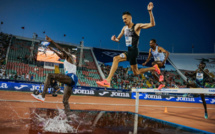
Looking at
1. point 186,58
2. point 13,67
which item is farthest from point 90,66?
point 186,58

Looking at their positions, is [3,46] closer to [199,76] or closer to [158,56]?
[158,56]

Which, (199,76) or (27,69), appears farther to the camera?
(27,69)

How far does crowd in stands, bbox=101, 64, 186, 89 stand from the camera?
27.6m

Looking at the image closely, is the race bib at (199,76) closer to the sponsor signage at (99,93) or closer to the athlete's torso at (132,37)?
the athlete's torso at (132,37)

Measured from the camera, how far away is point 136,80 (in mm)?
30391

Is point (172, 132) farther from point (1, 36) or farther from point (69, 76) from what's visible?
point (1, 36)

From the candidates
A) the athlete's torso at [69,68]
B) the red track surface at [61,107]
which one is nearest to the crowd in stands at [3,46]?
the red track surface at [61,107]

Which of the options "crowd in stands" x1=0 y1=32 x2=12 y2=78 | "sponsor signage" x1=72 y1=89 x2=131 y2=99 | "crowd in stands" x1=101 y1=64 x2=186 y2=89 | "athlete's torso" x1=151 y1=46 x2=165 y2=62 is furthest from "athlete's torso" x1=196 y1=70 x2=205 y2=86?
"crowd in stands" x1=0 y1=32 x2=12 y2=78

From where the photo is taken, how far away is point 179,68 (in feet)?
125

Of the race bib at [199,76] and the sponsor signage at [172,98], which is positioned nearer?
the race bib at [199,76]

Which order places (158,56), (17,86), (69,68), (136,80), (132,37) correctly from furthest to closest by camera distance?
1. (136,80)
2. (17,86)
3. (158,56)
4. (69,68)
5. (132,37)

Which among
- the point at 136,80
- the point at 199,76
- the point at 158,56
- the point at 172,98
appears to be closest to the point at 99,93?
the point at 172,98

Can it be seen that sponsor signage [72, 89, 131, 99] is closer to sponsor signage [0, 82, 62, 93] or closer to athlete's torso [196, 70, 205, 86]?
sponsor signage [0, 82, 62, 93]

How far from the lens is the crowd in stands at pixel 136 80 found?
27641 millimetres
